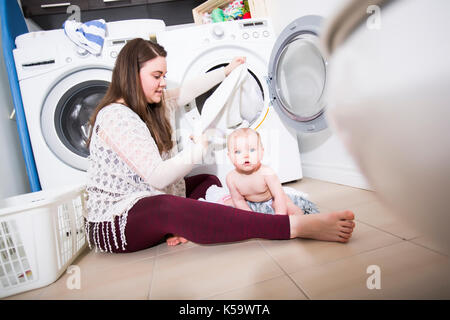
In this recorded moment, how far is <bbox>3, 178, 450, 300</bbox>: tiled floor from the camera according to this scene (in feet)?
1.50

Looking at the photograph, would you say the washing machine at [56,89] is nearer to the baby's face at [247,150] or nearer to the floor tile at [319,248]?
the baby's face at [247,150]

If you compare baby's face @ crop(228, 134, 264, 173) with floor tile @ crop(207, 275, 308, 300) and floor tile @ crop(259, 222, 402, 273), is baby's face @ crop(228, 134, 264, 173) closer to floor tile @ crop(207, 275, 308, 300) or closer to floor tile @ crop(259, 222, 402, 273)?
floor tile @ crop(259, 222, 402, 273)

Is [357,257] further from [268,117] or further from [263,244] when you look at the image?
[268,117]

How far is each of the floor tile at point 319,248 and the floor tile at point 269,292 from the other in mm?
46

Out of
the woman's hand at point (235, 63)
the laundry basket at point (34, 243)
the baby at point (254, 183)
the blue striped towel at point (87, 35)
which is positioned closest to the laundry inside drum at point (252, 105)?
the woman's hand at point (235, 63)

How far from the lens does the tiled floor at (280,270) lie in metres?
0.46

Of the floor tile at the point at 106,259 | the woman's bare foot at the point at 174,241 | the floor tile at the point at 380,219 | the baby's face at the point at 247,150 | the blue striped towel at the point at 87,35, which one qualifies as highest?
the blue striped towel at the point at 87,35

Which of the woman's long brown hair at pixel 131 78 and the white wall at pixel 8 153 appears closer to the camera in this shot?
the woman's long brown hair at pixel 131 78

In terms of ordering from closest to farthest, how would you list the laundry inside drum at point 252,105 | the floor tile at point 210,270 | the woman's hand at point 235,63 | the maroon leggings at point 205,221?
the floor tile at point 210,270, the maroon leggings at point 205,221, the woman's hand at point 235,63, the laundry inside drum at point 252,105

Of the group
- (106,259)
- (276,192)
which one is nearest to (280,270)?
(276,192)

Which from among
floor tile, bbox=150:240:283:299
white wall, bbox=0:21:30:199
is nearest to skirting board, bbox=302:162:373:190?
floor tile, bbox=150:240:283:299

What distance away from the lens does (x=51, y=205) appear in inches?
25.0

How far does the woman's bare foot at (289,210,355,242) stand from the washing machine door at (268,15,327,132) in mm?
436
